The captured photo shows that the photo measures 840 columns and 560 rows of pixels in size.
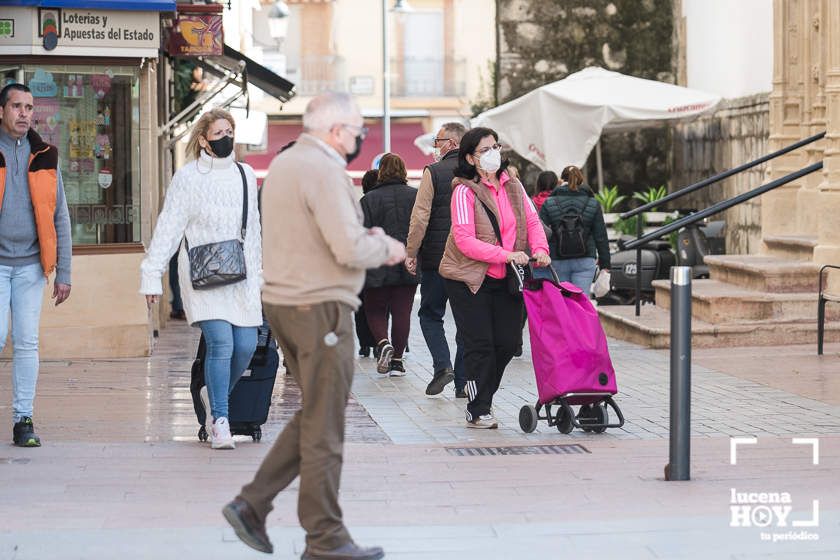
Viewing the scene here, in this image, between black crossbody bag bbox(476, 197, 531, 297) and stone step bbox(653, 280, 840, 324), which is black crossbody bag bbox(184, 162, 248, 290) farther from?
stone step bbox(653, 280, 840, 324)

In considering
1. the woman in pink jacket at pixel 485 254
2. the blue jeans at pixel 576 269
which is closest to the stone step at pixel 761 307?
the blue jeans at pixel 576 269

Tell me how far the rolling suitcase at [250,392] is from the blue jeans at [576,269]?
526 centimetres

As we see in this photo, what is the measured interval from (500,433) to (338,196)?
13.2ft

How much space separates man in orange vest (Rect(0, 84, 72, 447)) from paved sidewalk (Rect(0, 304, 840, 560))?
18.2 inches

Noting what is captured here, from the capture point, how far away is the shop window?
43.5 feet

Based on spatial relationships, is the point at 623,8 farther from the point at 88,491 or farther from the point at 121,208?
the point at 88,491

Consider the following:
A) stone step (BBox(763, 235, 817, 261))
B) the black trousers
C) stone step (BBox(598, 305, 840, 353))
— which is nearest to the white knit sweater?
the black trousers

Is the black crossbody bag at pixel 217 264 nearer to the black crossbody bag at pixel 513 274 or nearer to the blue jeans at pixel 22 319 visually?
the blue jeans at pixel 22 319

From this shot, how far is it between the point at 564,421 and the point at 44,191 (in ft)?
10.5

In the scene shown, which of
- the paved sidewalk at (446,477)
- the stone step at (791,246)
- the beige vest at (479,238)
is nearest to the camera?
the paved sidewalk at (446,477)

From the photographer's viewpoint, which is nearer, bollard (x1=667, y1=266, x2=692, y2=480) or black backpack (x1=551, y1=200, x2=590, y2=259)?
bollard (x1=667, y1=266, x2=692, y2=480)

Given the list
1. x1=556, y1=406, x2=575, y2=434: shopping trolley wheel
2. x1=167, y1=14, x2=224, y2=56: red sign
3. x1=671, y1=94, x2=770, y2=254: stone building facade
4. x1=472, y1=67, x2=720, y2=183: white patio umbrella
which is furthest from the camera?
x1=472, y1=67, x2=720, y2=183: white patio umbrella

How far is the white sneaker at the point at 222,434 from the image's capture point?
344 inches

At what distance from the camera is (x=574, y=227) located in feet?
45.2
